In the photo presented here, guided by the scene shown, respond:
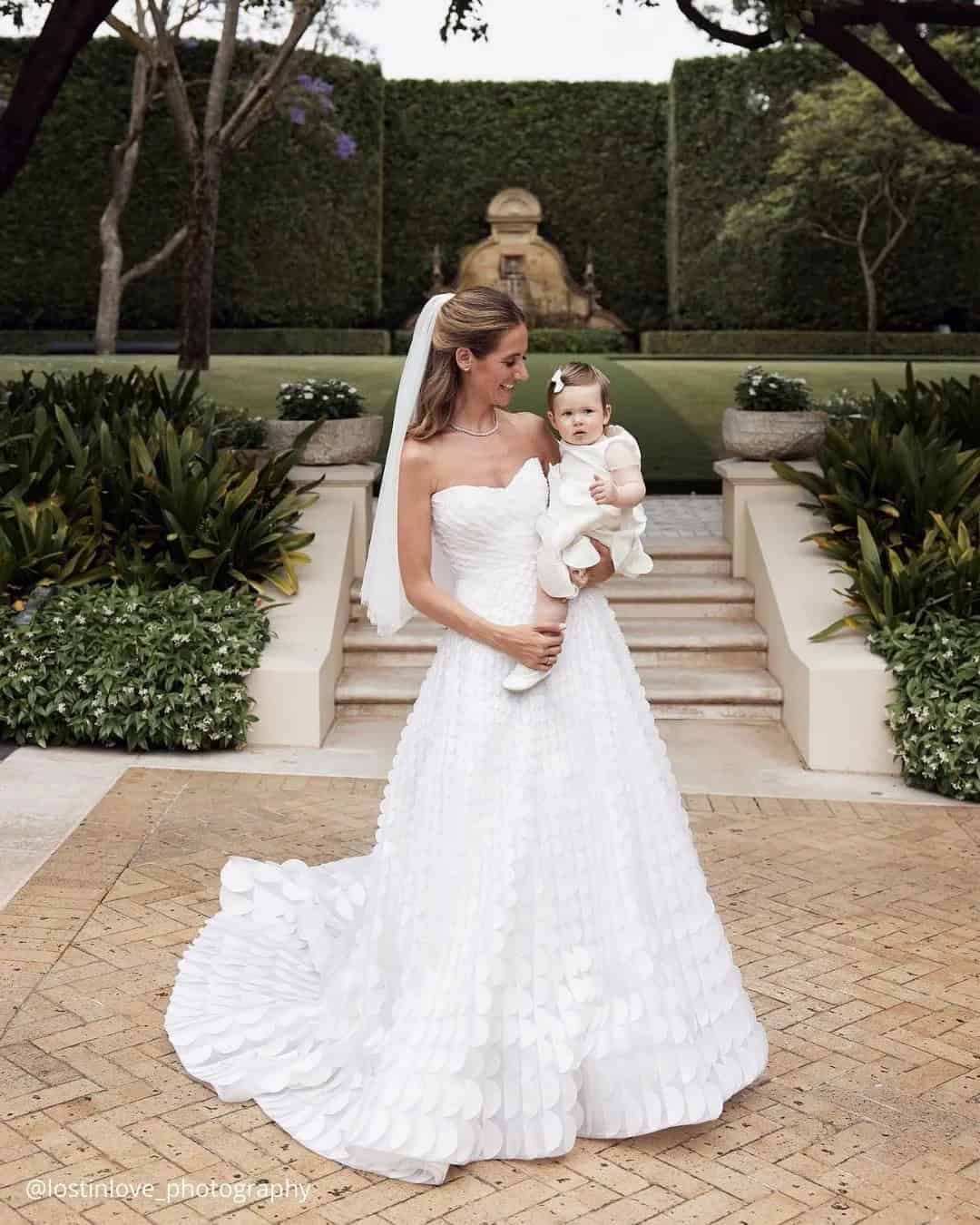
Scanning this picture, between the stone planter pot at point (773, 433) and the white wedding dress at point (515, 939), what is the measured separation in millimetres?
6590

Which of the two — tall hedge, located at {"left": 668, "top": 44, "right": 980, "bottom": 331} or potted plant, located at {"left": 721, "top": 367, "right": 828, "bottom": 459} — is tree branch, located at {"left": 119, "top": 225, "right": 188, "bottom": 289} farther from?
potted plant, located at {"left": 721, "top": 367, "right": 828, "bottom": 459}

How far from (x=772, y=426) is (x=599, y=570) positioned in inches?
265

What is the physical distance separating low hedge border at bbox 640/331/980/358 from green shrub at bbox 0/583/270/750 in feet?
70.4

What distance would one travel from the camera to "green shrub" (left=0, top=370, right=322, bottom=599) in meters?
8.45

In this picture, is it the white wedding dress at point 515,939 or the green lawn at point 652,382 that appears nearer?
the white wedding dress at point 515,939

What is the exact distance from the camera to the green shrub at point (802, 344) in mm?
27953

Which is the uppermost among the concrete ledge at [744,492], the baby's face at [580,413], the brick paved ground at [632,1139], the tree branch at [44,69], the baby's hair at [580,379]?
the tree branch at [44,69]

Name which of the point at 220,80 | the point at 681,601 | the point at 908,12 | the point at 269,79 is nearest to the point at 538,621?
the point at 681,601

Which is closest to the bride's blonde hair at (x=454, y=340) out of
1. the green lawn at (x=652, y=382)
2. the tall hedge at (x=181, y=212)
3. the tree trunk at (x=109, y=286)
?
the green lawn at (x=652, y=382)

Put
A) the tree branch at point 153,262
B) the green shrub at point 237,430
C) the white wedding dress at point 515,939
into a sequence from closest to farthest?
the white wedding dress at point 515,939 → the green shrub at point 237,430 → the tree branch at point 153,262

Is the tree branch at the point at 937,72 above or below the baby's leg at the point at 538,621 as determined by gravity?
above

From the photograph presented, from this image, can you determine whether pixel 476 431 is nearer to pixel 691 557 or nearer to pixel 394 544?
pixel 394 544

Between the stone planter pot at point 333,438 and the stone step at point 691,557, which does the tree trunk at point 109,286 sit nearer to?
the stone planter pot at point 333,438

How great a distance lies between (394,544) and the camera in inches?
166
